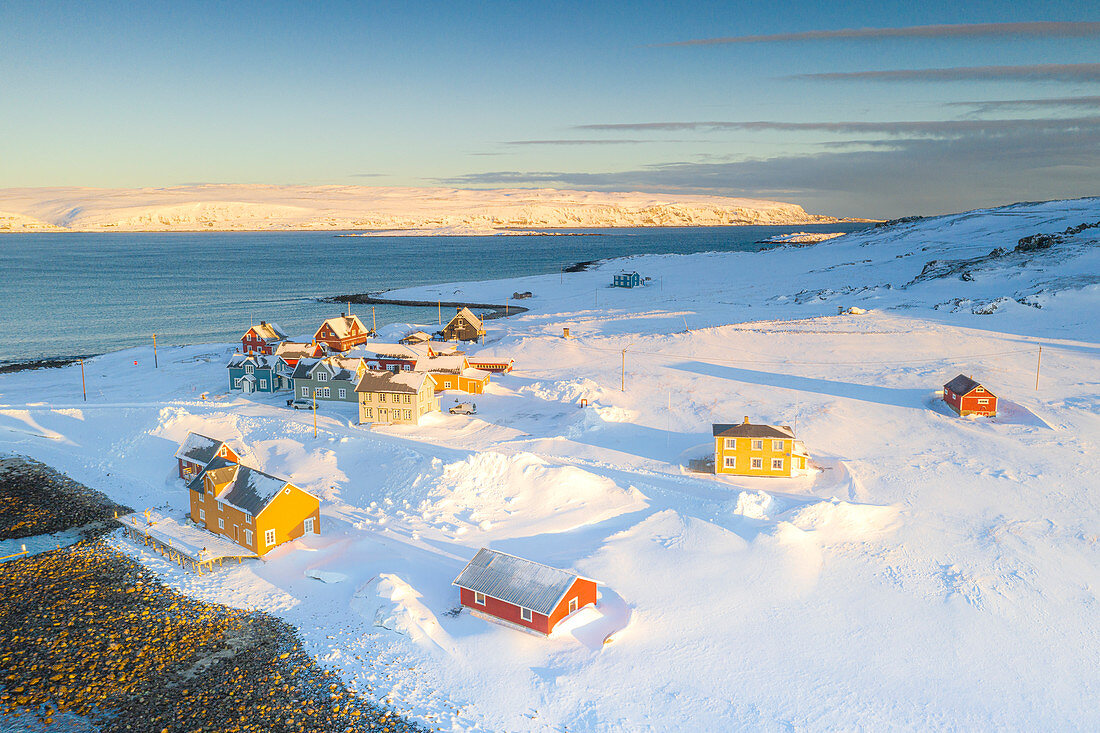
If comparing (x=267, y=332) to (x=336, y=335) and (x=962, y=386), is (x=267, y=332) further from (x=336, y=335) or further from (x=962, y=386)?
(x=962, y=386)

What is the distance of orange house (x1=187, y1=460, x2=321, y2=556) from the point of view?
32.5 meters

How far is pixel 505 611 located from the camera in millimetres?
26531

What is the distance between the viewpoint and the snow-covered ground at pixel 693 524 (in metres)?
23.4

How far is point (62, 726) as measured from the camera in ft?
72.3

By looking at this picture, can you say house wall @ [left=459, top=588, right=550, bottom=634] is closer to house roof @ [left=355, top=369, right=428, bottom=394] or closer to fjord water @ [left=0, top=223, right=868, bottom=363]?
house roof @ [left=355, top=369, right=428, bottom=394]

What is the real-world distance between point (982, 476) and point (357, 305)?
100 metres

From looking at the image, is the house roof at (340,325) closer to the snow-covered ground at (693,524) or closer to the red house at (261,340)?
the red house at (261,340)

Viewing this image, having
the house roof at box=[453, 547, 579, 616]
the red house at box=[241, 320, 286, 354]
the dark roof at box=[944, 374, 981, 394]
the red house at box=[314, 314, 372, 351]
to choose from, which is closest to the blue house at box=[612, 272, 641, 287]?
the red house at box=[314, 314, 372, 351]

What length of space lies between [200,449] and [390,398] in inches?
482

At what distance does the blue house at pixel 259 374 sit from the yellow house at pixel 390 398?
14.4m

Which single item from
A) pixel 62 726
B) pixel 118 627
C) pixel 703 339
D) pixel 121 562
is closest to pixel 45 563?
pixel 121 562

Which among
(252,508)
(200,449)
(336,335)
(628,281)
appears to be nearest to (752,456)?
(252,508)

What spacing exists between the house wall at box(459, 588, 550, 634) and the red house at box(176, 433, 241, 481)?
62.0ft

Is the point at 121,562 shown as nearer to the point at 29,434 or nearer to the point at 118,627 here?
the point at 118,627
